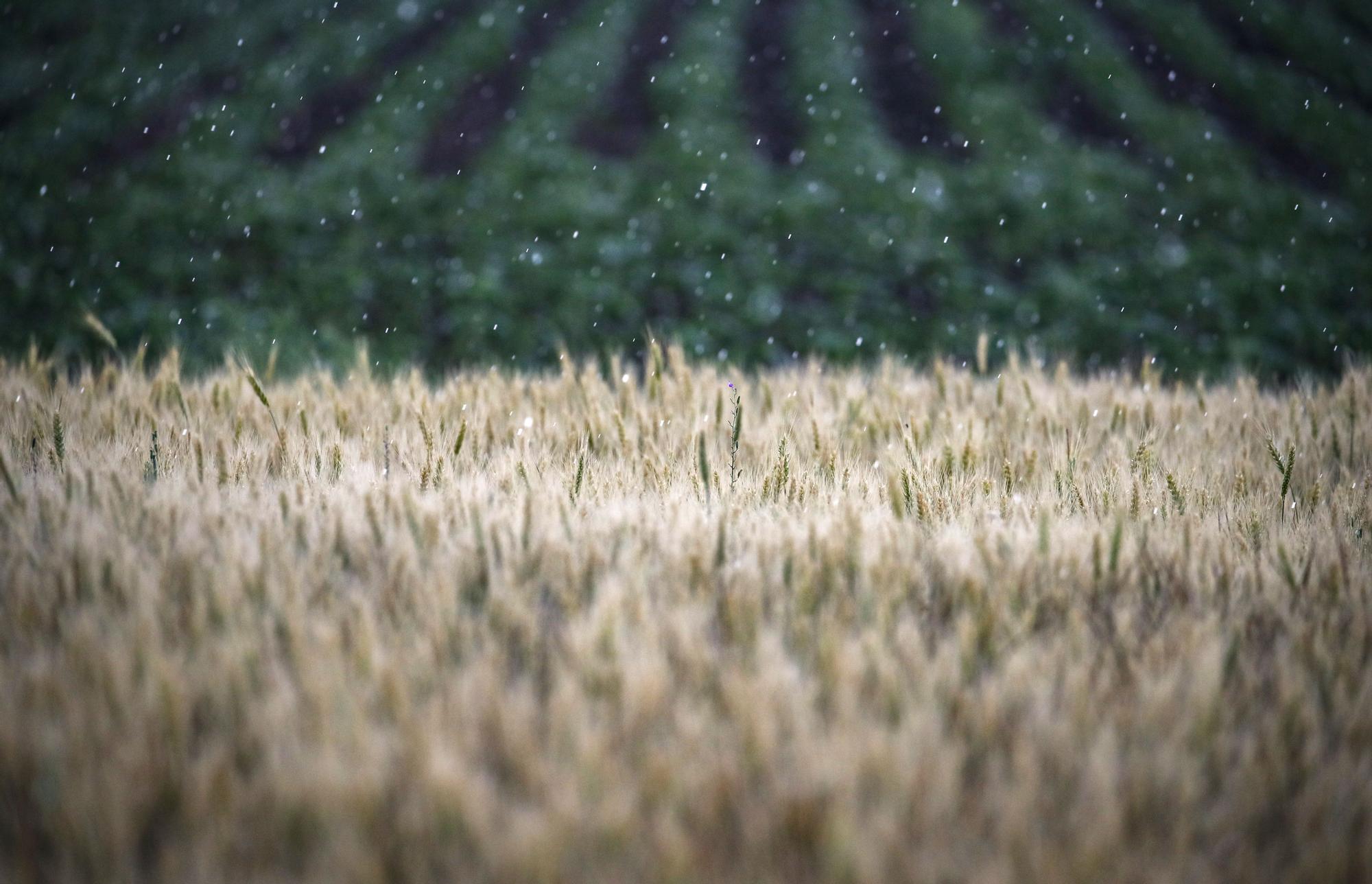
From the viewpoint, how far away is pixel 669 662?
117 centimetres

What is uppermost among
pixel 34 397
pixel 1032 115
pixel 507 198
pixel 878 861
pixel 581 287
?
pixel 1032 115

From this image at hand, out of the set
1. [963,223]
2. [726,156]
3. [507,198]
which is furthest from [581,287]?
[963,223]

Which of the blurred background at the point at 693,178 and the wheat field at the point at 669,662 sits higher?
the blurred background at the point at 693,178

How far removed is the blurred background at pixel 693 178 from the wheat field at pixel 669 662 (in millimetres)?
3450

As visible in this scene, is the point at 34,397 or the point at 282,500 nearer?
the point at 282,500

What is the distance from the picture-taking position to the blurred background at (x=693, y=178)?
7.02 m

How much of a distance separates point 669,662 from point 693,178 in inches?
337

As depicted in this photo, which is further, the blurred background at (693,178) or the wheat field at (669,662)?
the blurred background at (693,178)

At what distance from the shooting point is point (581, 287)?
24.3 ft

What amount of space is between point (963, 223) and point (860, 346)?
8.27 feet

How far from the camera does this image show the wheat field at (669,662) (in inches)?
33.8

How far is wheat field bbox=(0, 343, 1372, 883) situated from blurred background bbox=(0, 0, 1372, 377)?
11.3 feet

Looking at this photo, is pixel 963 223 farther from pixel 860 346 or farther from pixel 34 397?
pixel 34 397

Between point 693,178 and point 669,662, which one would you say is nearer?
point 669,662
